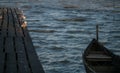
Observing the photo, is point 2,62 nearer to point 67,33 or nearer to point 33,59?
point 33,59

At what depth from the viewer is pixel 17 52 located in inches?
543

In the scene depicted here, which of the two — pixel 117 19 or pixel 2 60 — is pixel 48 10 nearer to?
pixel 117 19

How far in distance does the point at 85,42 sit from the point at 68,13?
17909 millimetres

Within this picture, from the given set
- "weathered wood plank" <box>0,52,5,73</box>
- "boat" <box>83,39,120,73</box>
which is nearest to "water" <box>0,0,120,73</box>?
"boat" <box>83,39,120,73</box>

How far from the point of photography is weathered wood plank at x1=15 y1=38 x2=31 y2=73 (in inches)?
449

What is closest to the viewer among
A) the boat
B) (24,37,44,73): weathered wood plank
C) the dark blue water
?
(24,37,44,73): weathered wood plank

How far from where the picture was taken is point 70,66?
65.5ft

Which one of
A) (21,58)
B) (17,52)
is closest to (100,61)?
(17,52)

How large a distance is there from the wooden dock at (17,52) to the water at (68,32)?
9.16 ft

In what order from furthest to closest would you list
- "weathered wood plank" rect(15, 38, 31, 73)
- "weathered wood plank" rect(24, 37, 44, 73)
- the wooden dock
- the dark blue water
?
the dark blue water < the wooden dock < "weathered wood plank" rect(15, 38, 31, 73) < "weathered wood plank" rect(24, 37, 44, 73)

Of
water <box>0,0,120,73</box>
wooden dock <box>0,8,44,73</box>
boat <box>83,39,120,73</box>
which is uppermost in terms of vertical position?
wooden dock <box>0,8,44,73</box>

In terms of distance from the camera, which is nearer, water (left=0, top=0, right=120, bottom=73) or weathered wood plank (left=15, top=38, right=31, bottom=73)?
weathered wood plank (left=15, top=38, right=31, bottom=73)

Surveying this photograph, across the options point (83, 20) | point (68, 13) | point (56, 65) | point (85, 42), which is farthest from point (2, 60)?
point (68, 13)

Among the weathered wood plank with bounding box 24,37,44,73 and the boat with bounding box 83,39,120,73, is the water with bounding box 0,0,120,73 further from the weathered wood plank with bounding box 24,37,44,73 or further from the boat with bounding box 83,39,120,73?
the weathered wood plank with bounding box 24,37,44,73
